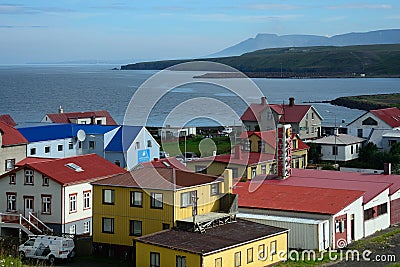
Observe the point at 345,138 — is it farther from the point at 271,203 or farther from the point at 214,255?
the point at 214,255

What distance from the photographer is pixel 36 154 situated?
3088 centimetres

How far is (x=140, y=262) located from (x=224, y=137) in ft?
111

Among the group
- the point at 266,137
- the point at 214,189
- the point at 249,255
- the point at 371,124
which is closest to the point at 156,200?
the point at 214,189

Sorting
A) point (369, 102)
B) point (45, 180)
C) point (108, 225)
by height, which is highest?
point (369, 102)

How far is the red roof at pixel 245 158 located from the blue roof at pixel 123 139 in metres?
4.01

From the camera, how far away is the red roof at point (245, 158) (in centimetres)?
2944

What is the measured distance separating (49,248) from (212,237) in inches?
188

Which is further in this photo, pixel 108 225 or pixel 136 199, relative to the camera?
pixel 108 225

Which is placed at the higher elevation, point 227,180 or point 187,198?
point 227,180

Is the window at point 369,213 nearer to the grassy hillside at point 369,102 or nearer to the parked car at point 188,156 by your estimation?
the parked car at point 188,156

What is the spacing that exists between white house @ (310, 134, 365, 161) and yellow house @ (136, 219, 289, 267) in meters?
21.2

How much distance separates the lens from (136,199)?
62.2 ft

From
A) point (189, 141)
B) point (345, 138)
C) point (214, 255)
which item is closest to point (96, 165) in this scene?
point (214, 255)

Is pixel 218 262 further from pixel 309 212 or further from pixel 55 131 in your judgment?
→ pixel 55 131
